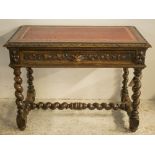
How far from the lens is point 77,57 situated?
1831 mm

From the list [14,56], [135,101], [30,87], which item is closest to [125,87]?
[135,101]

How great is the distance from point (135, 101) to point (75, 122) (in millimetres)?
535

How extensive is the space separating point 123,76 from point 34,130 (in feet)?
2.89

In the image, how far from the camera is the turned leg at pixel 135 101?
1938mm

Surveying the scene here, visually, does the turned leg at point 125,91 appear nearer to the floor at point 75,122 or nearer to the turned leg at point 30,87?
the floor at point 75,122

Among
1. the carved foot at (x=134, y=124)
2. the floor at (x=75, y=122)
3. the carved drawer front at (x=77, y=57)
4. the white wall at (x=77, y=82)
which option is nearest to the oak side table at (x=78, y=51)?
the carved drawer front at (x=77, y=57)

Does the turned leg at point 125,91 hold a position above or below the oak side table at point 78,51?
below

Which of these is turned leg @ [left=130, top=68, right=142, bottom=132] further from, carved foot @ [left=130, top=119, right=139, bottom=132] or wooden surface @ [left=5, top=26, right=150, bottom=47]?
wooden surface @ [left=5, top=26, right=150, bottom=47]

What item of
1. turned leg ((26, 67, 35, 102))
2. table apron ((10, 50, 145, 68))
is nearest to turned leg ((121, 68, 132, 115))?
table apron ((10, 50, 145, 68))

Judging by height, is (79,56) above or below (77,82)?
above

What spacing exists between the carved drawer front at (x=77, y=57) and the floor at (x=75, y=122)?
581 millimetres

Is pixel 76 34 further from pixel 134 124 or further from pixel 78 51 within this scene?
pixel 134 124

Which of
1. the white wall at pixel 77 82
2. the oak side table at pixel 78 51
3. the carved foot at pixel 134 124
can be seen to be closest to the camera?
the oak side table at pixel 78 51
